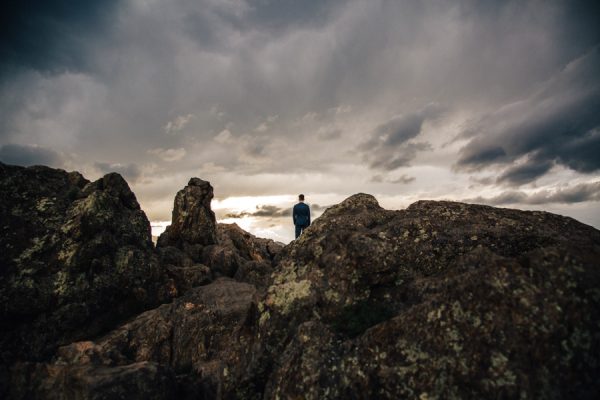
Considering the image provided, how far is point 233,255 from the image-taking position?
1174 inches

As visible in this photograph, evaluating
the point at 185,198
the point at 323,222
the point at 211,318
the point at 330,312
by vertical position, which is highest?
the point at 185,198

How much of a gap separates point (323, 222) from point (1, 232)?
16728mm

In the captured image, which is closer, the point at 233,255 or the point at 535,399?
the point at 535,399

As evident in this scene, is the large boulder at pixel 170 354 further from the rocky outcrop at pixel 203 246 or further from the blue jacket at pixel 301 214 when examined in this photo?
the blue jacket at pixel 301 214

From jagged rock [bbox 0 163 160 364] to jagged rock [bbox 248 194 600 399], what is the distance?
11.8m

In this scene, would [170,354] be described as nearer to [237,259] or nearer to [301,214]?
[237,259]

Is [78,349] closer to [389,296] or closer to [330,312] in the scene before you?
[330,312]

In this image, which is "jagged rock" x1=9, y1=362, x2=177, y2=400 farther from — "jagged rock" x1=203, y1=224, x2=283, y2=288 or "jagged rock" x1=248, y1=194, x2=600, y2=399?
"jagged rock" x1=203, y1=224, x2=283, y2=288

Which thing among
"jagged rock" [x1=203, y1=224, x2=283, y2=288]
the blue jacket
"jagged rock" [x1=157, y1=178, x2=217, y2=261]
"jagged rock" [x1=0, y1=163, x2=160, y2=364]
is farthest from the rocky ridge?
the blue jacket

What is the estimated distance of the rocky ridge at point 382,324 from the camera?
613 cm

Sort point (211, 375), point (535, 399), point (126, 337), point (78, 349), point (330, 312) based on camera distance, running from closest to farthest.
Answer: point (535, 399) < point (330, 312) < point (211, 375) < point (78, 349) < point (126, 337)

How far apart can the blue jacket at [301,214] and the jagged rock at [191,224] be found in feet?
32.2

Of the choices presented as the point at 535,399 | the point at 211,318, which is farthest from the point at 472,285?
the point at 211,318

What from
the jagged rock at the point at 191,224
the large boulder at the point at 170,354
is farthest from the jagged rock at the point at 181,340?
the jagged rock at the point at 191,224
